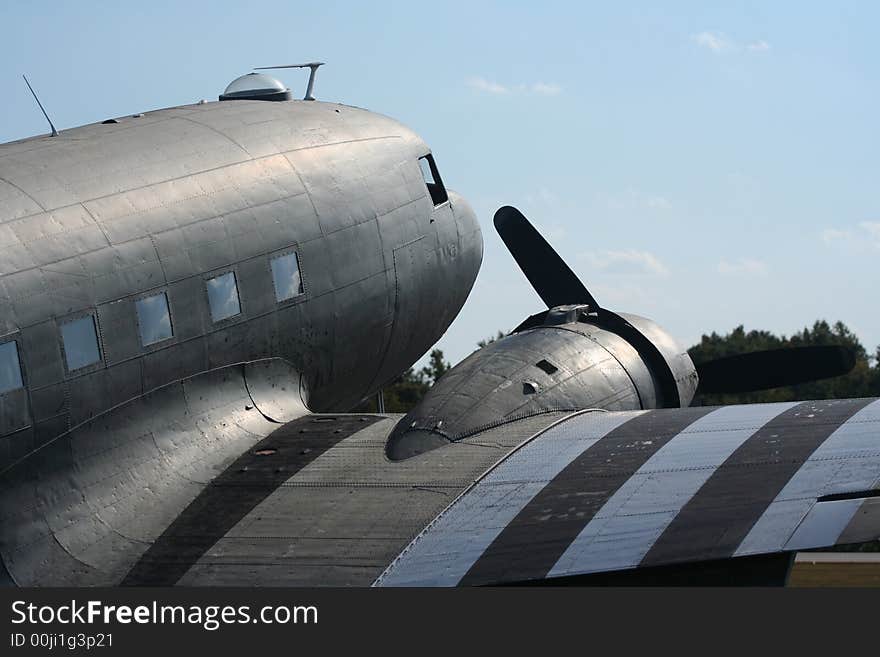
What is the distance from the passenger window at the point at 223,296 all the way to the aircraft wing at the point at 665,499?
345 centimetres

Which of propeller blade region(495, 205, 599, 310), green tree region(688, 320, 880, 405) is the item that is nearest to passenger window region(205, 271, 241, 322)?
propeller blade region(495, 205, 599, 310)

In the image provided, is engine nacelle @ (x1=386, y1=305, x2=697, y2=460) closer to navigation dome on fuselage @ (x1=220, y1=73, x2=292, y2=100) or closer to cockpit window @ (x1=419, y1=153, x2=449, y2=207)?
cockpit window @ (x1=419, y1=153, x2=449, y2=207)

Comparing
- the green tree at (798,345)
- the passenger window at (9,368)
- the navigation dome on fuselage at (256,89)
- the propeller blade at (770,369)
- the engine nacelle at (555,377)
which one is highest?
the navigation dome on fuselage at (256,89)

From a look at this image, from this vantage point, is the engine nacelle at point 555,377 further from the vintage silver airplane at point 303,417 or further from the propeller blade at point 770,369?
the propeller blade at point 770,369

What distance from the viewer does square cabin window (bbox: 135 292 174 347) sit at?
504 inches

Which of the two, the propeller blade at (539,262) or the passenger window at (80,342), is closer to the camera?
the passenger window at (80,342)

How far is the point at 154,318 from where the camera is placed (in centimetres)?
1296

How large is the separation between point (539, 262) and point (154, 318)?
7.45 m

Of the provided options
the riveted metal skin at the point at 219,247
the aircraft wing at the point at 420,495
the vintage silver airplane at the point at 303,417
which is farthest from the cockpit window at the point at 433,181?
the aircraft wing at the point at 420,495

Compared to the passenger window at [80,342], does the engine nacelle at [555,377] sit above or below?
below

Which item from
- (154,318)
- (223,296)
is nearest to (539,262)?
(223,296)

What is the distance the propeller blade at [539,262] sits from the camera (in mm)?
18469

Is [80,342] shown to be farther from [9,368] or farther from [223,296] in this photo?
[223,296]

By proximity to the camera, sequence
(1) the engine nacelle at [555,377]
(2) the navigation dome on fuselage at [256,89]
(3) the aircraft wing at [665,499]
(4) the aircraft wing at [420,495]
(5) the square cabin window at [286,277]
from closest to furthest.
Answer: (3) the aircraft wing at [665,499] < (4) the aircraft wing at [420,495] < (1) the engine nacelle at [555,377] < (5) the square cabin window at [286,277] < (2) the navigation dome on fuselage at [256,89]
